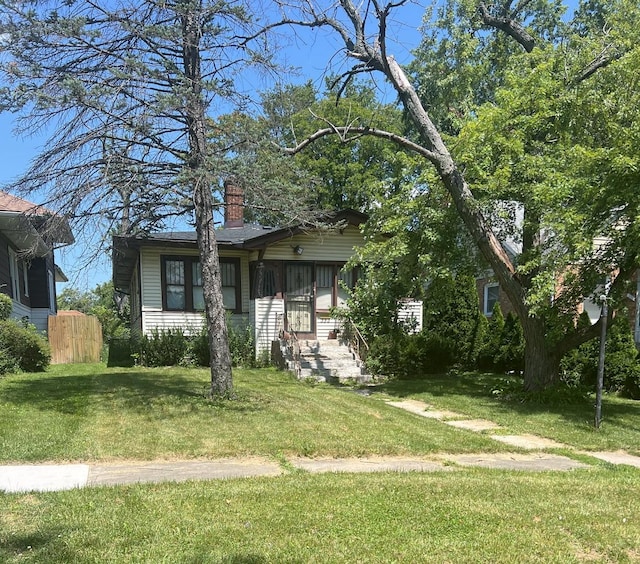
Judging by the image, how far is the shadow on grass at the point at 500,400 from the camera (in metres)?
9.45

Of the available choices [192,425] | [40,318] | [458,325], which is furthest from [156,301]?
[458,325]

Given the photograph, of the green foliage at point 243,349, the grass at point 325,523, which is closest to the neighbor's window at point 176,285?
the green foliage at point 243,349

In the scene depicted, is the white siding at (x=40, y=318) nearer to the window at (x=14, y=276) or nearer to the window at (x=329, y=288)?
the window at (x=14, y=276)

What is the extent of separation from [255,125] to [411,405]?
643 centimetres

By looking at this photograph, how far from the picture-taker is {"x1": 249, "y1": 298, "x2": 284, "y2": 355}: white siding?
52.3 ft

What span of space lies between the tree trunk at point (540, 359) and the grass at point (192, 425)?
3557mm

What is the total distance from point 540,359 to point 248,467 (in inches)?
304

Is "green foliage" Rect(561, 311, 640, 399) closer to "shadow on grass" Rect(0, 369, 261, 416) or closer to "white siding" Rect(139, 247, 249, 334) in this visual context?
"shadow on grass" Rect(0, 369, 261, 416)

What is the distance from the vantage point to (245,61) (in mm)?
8898

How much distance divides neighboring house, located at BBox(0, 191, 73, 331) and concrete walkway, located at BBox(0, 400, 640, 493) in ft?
13.1

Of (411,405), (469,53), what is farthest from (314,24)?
(469,53)

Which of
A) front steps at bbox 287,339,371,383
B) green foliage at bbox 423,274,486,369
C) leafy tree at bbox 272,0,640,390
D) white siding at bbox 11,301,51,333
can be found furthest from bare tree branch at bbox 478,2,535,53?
white siding at bbox 11,301,51,333

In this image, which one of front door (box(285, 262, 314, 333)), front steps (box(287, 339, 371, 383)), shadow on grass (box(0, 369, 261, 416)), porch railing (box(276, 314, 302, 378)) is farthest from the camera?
front door (box(285, 262, 314, 333))

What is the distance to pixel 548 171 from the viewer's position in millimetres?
10133
